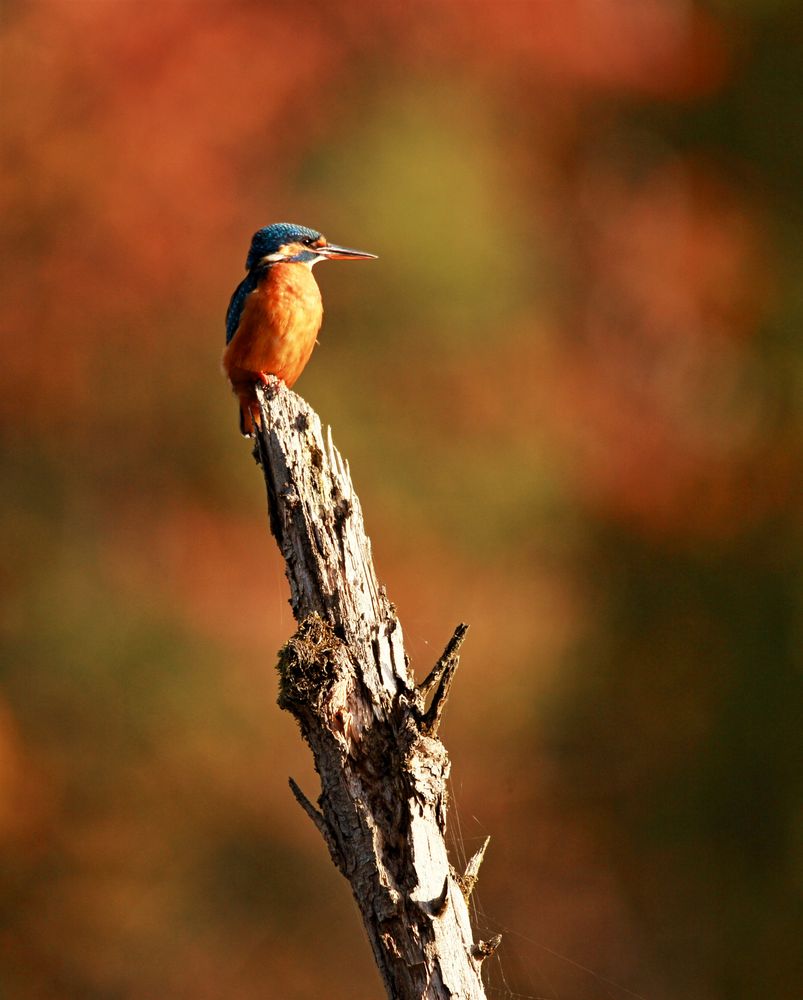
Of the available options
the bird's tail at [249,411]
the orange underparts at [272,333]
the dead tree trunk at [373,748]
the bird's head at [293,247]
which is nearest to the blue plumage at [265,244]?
the bird's head at [293,247]

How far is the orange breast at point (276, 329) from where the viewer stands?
11.6ft

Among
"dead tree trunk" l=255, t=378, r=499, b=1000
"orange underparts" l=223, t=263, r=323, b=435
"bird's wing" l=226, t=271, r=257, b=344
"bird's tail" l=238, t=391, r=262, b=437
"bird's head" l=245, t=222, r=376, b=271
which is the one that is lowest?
"dead tree trunk" l=255, t=378, r=499, b=1000

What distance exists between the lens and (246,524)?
6.77m

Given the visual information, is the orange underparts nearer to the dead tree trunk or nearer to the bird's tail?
the bird's tail

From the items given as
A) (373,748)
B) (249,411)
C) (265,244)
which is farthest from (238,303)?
(373,748)

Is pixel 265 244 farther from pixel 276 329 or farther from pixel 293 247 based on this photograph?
pixel 276 329

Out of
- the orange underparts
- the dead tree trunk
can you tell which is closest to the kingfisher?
the orange underparts

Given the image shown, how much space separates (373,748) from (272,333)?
190 cm

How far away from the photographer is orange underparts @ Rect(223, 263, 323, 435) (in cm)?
352

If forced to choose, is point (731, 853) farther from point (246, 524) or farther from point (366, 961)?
point (246, 524)

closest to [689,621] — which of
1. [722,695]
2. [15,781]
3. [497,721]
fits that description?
[722,695]

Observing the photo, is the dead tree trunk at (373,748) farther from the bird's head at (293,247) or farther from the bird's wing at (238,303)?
the bird's head at (293,247)

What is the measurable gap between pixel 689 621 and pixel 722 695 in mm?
505

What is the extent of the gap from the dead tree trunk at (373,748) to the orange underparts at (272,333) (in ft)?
4.88
